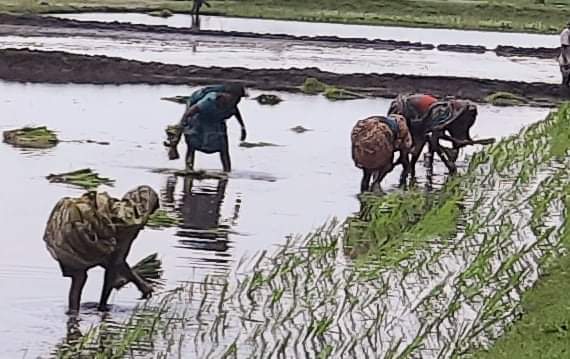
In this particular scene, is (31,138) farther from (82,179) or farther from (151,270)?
(151,270)

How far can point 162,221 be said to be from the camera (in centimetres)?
1070

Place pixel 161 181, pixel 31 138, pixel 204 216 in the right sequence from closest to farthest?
1. pixel 204 216
2. pixel 161 181
3. pixel 31 138

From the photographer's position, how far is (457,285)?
8.33 meters

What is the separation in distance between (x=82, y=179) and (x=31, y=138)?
98.9 inches

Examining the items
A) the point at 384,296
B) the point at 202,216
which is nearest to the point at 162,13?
the point at 202,216

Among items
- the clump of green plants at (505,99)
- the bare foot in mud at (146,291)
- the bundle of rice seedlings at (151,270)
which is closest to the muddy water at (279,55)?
the clump of green plants at (505,99)

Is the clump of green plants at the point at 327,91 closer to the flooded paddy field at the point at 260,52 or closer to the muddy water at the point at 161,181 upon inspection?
the muddy water at the point at 161,181

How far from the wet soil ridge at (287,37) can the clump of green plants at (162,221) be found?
66.5 feet

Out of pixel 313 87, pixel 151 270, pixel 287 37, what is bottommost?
pixel 287 37

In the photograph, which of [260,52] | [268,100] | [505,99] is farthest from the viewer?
[260,52]

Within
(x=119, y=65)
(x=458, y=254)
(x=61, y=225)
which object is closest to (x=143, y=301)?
(x=61, y=225)

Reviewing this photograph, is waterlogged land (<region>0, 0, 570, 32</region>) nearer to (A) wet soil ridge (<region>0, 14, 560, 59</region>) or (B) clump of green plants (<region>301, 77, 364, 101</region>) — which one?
(A) wet soil ridge (<region>0, 14, 560, 59</region>)

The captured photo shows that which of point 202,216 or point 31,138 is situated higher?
point 202,216

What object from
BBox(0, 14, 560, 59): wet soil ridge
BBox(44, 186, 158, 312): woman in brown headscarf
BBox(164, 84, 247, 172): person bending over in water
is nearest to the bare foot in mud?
BBox(44, 186, 158, 312): woman in brown headscarf
